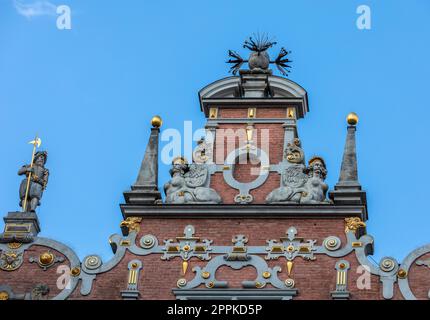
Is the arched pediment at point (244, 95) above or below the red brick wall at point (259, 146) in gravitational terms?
above

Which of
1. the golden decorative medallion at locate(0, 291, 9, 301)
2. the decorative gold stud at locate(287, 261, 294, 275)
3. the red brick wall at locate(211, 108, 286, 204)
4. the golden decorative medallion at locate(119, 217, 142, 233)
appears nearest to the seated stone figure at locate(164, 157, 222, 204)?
the red brick wall at locate(211, 108, 286, 204)

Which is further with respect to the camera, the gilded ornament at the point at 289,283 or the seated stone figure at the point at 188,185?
the seated stone figure at the point at 188,185

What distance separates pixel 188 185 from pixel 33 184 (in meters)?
3.08

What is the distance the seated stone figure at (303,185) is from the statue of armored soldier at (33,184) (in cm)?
453

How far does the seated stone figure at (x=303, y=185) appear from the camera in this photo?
98.2 ft

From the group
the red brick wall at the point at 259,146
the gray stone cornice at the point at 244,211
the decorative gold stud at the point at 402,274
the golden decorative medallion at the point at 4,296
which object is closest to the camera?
the decorative gold stud at the point at 402,274

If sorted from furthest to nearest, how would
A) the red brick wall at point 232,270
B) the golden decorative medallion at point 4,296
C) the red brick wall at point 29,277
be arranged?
the red brick wall at point 29,277
the golden decorative medallion at point 4,296
the red brick wall at point 232,270

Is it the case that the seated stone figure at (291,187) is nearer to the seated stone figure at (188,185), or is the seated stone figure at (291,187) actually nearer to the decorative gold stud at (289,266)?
the seated stone figure at (188,185)

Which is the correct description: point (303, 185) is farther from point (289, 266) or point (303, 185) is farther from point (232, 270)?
point (232, 270)

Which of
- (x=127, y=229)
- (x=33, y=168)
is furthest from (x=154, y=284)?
(x=33, y=168)

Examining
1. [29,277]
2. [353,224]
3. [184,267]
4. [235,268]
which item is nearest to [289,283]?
[235,268]

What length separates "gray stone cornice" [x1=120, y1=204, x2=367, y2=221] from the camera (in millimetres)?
29547

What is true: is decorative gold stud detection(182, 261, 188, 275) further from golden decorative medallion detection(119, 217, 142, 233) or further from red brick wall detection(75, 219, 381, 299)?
golden decorative medallion detection(119, 217, 142, 233)

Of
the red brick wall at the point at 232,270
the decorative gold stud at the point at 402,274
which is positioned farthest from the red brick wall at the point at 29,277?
the decorative gold stud at the point at 402,274
